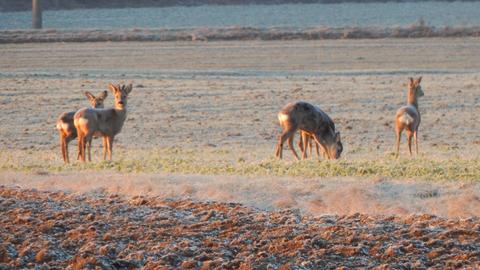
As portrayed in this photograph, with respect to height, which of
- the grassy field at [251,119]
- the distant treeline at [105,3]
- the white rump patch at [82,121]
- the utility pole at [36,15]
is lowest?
the distant treeline at [105,3]

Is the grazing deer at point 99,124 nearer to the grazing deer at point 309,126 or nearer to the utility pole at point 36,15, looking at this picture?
the grazing deer at point 309,126

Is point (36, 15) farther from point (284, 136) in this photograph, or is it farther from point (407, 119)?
point (284, 136)

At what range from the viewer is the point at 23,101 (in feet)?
104

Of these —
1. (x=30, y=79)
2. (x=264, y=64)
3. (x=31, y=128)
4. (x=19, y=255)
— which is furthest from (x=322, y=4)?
(x=19, y=255)

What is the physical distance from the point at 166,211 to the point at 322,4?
283 feet

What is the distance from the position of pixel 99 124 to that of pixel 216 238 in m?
8.14

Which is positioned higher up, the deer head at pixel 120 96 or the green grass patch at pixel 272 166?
the deer head at pixel 120 96

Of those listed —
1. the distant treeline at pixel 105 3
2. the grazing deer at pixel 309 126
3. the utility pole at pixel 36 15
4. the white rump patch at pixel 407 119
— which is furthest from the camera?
the distant treeline at pixel 105 3

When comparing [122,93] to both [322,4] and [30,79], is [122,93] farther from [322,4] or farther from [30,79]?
[322,4]

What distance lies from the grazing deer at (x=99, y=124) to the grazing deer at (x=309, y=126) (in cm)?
299

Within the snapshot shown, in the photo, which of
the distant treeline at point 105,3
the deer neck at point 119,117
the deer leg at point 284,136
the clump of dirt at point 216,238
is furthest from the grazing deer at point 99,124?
the distant treeline at point 105,3

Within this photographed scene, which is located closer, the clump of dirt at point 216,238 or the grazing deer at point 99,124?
the clump of dirt at point 216,238

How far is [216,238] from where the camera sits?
12.6 metres

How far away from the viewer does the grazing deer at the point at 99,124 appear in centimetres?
2003
